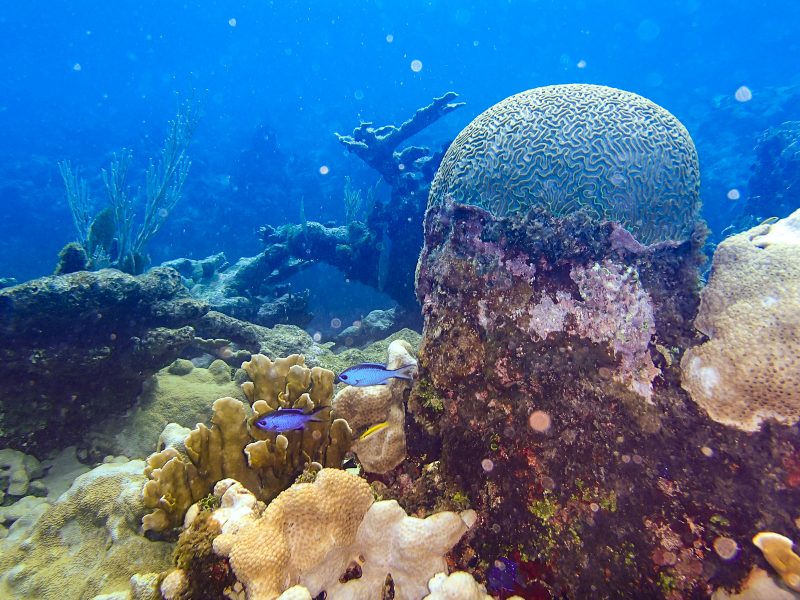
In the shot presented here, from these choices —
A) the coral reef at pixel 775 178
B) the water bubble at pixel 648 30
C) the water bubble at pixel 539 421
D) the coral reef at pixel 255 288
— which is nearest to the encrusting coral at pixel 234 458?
the water bubble at pixel 539 421

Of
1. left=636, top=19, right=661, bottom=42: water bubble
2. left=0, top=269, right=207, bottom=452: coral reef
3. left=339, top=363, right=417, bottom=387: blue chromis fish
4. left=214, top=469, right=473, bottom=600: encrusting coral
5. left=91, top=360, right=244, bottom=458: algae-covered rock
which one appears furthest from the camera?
left=636, top=19, right=661, bottom=42: water bubble

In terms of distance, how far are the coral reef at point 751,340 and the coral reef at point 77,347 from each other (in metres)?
5.11

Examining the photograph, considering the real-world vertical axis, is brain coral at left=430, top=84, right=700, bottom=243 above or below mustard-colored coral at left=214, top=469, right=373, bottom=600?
above

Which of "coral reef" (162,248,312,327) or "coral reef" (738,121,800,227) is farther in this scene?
"coral reef" (738,121,800,227)

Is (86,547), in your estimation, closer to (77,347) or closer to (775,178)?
(77,347)

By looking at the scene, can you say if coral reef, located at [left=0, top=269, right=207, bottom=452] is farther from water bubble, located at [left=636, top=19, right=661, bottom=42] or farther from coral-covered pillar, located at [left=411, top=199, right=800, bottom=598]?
water bubble, located at [left=636, top=19, right=661, bottom=42]

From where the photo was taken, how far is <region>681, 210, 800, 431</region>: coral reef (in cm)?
202

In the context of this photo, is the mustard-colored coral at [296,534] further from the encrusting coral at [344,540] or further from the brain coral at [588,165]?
the brain coral at [588,165]

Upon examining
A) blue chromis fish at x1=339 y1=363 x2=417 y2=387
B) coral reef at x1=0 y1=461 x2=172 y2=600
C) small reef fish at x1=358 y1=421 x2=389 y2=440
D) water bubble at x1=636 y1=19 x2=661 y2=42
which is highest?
water bubble at x1=636 y1=19 x2=661 y2=42

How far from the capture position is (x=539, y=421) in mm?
2389

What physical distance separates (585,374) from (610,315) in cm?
40

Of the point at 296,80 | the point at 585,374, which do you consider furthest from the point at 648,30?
the point at 585,374

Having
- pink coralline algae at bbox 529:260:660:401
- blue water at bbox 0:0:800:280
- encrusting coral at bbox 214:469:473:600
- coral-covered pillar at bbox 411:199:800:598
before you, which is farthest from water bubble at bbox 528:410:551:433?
blue water at bbox 0:0:800:280

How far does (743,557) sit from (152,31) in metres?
90.9
